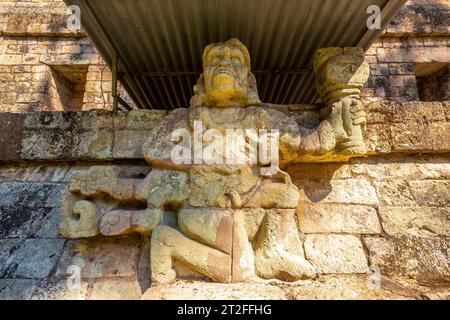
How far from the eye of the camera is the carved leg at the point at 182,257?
197 cm

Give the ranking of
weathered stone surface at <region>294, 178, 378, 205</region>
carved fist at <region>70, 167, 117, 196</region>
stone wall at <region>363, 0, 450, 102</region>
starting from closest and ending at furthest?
carved fist at <region>70, 167, 117, 196</region> < weathered stone surface at <region>294, 178, 378, 205</region> < stone wall at <region>363, 0, 450, 102</region>

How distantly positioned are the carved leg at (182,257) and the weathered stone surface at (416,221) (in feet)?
4.36

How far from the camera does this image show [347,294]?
1.91 meters

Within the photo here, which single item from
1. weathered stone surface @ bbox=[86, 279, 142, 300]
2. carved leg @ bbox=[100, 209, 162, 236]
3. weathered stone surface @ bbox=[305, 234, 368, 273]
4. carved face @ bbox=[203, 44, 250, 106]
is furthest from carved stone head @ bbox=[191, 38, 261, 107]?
weathered stone surface @ bbox=[86, 279, 142, 300]

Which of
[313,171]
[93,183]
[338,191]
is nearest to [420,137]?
[338,191]

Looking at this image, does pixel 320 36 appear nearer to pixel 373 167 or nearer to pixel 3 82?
pixel 373 167

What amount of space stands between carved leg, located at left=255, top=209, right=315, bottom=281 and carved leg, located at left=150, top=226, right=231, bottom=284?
0.81 ft

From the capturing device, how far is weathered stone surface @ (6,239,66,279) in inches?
87.5

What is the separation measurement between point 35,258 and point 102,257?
520 mm

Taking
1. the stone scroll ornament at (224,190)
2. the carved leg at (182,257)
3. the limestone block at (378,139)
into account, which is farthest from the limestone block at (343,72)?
the carved leg at (182,257)

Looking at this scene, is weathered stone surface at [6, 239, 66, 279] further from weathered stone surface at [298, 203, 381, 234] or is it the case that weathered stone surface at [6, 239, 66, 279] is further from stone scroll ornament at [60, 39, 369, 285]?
weathered stone surface at [298, 203, 381, 234]

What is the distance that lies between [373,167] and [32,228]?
9.29 feet

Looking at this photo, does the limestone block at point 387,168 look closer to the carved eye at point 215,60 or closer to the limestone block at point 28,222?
the carved eye at point 215,60
